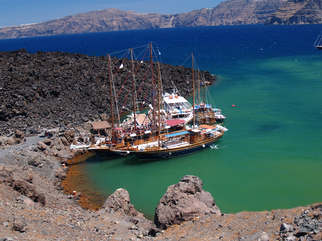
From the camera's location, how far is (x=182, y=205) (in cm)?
2098

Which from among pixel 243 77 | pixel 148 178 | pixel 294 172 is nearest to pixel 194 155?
pixel 148 178

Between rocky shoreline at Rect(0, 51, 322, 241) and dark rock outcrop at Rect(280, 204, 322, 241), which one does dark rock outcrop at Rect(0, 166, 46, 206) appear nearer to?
rocky shoreline at Rect(0, 51, 322, 241)

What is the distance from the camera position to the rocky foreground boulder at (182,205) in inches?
812

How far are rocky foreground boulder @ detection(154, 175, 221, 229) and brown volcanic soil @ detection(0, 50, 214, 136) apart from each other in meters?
27.6

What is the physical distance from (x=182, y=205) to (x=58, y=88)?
42.9 metres

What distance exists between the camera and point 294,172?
3344 cm

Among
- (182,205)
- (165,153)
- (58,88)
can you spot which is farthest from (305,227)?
(58,88)

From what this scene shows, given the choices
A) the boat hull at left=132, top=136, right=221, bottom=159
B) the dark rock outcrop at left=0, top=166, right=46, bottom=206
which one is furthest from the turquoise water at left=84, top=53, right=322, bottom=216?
the dark rock outcrop at left=0, top=166, right=46, bottom=206

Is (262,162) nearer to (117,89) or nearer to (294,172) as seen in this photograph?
(294,172)

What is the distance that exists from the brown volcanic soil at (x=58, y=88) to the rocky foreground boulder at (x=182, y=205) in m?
27.6

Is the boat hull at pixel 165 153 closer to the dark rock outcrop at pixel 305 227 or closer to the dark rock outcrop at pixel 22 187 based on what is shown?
the dark rock outcrop at pixel 22 187

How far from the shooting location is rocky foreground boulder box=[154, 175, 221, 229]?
20625 mm

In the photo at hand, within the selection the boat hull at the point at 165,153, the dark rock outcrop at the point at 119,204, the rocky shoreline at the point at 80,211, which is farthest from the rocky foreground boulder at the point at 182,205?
the boat hull at the point at 165,153

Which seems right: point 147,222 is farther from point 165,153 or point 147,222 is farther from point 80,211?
point 165,153
